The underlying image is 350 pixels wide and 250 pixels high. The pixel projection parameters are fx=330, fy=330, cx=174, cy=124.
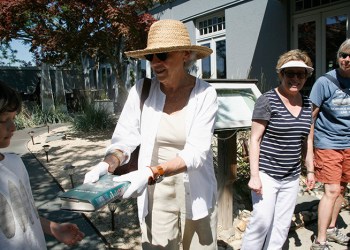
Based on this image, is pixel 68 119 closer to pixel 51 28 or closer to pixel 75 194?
pixel 51 28

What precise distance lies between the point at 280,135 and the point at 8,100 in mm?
1857

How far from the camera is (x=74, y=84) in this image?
19344 mm

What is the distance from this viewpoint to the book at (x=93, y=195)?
4.24 feet

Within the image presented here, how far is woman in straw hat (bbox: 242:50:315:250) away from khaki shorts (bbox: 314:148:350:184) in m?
0.52

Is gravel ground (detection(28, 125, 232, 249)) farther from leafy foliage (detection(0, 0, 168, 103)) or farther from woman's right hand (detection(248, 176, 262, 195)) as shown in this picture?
leafy foliage (detection(0, 0, 168, 103))

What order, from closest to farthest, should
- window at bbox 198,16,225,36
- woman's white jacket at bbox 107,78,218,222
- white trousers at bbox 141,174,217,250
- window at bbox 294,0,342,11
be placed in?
woman's white jacket at bbox 107,78,218,222
white trousers at bbox 141,174,217,250
window at bbox 294,0,342,11
window at bbox 198,16,225,36

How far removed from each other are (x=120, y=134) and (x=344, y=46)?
7.05 feet

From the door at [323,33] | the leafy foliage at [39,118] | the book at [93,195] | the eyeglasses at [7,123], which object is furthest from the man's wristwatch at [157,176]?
the leafy foliage at [39,118]

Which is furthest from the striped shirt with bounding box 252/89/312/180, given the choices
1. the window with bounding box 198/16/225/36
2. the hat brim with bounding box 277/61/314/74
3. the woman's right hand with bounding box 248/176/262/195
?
the window with bounding box 198/16/225/36

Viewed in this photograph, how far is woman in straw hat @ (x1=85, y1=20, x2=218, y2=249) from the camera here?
191 centimetres

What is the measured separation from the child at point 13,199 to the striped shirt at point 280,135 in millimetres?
1675

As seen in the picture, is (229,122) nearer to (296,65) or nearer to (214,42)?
(296,65)

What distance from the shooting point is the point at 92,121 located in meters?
9.75

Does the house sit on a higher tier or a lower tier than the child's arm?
higher
